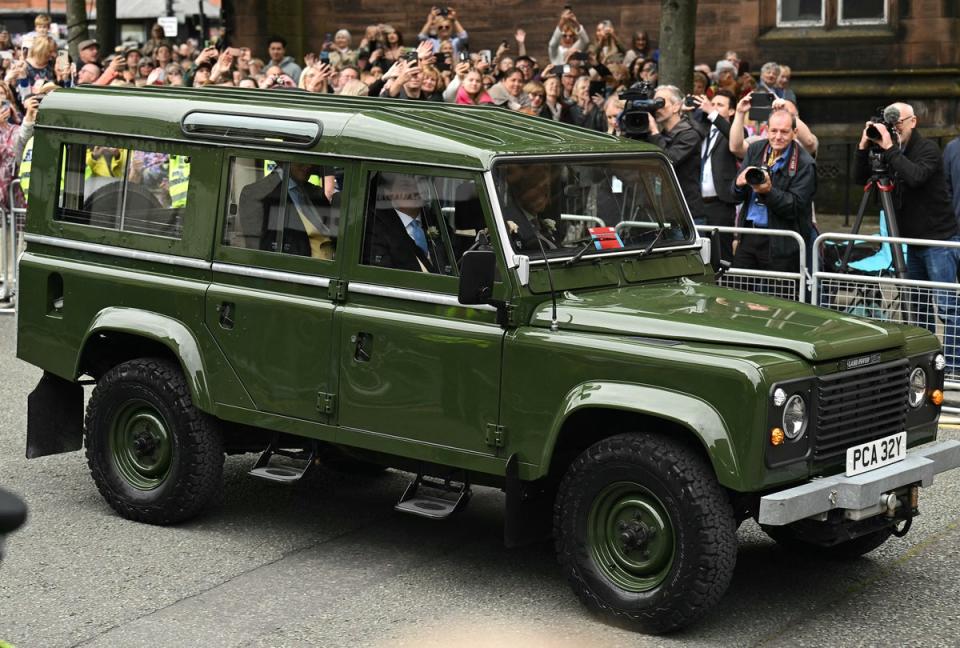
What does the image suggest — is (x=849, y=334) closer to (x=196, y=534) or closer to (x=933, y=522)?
(x=933, y=522)

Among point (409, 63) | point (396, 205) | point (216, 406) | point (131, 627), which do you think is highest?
point (409, 63)

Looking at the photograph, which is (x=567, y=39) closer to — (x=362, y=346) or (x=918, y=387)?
(x=362, y=346)

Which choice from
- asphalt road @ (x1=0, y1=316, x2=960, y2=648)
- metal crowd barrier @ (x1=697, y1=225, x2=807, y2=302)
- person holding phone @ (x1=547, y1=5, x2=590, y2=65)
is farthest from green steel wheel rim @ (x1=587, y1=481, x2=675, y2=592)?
person holding phone @ (x1=547, y1=5, x2=590, y2=65)

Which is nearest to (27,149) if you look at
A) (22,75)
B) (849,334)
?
(22,75)

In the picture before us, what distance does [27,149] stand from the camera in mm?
13914

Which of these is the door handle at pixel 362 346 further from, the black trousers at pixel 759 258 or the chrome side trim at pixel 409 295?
the black trousers at pixel 759 258

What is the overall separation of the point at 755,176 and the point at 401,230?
4.51 metres

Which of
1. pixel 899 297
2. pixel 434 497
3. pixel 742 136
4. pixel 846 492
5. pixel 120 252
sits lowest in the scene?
pixel 434 497

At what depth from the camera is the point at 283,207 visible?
282 inches

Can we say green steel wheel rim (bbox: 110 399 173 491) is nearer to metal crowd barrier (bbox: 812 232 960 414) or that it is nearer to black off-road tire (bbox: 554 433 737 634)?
black off-road tire (bbox: 554 433 737 634)

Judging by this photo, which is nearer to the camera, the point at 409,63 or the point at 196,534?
the point at 196,534

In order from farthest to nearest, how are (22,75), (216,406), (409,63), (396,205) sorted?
(22,75) < (409,63) < (216,406) < (396,205)

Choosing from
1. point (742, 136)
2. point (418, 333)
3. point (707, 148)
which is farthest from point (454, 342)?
point (707, 148)

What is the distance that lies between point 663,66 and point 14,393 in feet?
26.5
